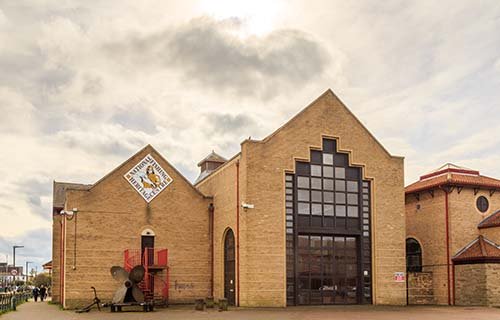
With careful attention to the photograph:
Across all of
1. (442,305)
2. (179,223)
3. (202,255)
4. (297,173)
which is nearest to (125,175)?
(179,223)

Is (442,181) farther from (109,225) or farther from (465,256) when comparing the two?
(109,225)

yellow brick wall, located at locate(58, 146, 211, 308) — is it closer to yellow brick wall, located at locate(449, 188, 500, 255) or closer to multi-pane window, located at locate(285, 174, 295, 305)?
multi-pane window, located at locate(285, 174, 295, 305)

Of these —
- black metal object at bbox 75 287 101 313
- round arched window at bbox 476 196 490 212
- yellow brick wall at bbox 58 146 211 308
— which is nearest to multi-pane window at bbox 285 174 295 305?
yellow brick wall at bbox 58 146 211 308

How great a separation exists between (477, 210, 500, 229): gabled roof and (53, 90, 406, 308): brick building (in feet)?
17.1

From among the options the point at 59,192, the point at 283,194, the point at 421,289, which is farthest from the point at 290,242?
the point at 59,192

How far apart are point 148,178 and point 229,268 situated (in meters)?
6.82

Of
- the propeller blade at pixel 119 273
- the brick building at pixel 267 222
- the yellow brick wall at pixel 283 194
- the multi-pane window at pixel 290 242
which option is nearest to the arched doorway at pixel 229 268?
the brick building at pixel 267 222

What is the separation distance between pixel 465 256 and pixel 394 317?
11203 millimetres

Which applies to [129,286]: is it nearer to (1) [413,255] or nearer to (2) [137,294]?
(2) [137,294]

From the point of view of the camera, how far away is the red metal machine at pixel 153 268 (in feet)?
109

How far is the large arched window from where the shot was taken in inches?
1507

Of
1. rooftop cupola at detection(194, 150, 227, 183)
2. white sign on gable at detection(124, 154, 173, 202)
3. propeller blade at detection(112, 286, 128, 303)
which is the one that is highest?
rooftop cupola at detection(194, 150, 227, 183)

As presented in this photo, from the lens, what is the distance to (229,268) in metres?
34.1

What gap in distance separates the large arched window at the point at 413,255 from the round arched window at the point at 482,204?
4281 mm
